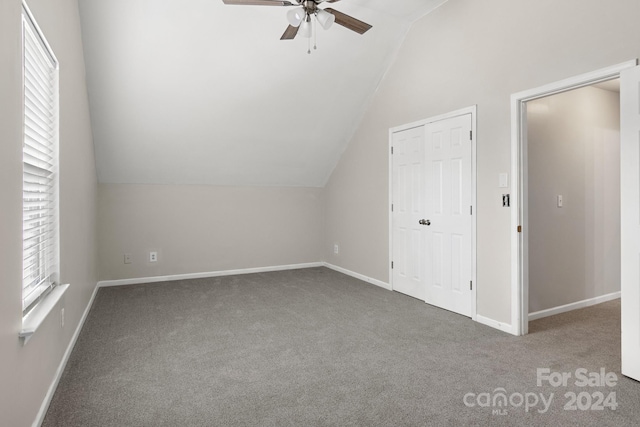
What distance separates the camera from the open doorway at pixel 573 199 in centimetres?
361

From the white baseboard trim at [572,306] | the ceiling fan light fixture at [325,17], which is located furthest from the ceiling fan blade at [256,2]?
the white baseboard trim at [572,306]

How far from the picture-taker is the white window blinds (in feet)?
6.33

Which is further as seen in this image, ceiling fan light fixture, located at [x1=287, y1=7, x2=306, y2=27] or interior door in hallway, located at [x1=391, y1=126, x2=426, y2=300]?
interior door in hallway, located at [x1=391, y1=126, x2=426, y2=300]

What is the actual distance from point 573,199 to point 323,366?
3181 mm

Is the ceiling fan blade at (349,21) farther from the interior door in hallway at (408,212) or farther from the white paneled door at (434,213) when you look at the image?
the interior door in hallway at (408,212)

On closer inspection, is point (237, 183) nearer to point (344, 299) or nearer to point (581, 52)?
point (344, 299)

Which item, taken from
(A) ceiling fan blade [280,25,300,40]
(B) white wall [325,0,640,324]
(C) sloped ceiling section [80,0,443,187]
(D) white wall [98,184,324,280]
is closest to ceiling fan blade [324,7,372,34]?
(A) ceiling fan blade [280,25,300,40]

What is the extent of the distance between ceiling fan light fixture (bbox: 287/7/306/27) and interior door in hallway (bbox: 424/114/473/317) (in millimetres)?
1838

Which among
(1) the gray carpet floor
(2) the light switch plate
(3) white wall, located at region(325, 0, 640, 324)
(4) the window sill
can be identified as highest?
(3) white wall, located at region(325, 0, 640, 324)

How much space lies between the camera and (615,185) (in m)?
4.25

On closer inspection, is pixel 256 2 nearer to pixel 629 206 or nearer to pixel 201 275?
pixel 629 206

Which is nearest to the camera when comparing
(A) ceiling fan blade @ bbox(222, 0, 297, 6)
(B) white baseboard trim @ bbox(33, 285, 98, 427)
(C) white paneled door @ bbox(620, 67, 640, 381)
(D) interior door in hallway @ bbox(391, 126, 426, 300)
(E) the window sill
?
(E) the window sill

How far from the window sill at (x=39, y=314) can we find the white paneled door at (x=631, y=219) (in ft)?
10.9

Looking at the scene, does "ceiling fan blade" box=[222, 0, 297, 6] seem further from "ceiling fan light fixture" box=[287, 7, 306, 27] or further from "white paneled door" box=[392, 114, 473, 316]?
→ "white paneled door" box=[392, 114, 473, 316]
